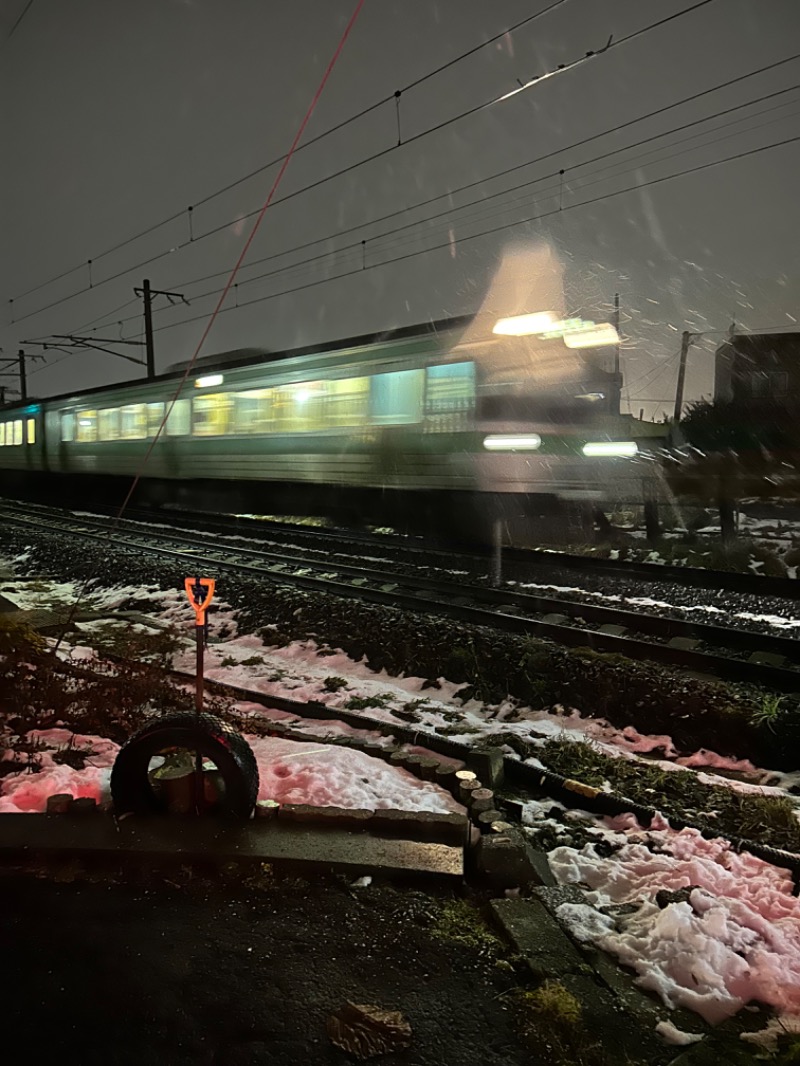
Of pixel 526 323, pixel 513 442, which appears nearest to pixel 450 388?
pixel 513 442

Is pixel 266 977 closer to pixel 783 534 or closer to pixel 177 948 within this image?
pixel 177 948

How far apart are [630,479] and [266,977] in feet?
33.8

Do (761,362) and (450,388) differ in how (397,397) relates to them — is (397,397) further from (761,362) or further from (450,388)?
(761,362)

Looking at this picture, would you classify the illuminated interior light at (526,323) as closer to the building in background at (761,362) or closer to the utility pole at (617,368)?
the utility pole at (617,368)

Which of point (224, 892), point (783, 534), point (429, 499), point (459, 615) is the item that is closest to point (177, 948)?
point (224, 892)

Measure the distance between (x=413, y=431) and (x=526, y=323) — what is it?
2.65 m

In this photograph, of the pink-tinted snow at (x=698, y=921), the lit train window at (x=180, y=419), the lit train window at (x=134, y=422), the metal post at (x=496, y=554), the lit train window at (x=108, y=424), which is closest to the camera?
the pink-tinted snow at (x=698, y=921)

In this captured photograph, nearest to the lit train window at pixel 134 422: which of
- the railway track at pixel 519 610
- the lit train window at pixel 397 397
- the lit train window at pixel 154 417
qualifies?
the lit train window at pixel 154 417

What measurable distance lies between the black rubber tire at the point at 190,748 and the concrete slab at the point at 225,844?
11 centimetres

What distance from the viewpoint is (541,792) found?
4242 millimetres

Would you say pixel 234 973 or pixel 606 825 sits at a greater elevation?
pixel 234 973

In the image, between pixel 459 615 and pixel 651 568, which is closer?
pixel 459 615

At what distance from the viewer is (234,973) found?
2.50m

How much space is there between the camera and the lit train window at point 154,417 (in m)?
17.9
